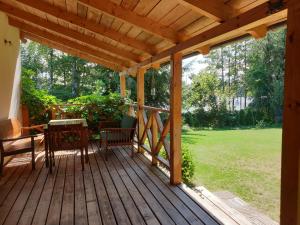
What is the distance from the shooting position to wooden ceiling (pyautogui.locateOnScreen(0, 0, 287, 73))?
214 cm

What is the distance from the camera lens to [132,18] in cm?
324

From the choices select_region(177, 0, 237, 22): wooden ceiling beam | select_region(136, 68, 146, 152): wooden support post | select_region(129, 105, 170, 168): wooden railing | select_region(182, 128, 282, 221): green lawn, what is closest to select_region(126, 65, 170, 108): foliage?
select_region(182, 128, 282, 221): green lawn

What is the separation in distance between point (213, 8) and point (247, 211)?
282 centimetres

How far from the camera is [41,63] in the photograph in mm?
19359

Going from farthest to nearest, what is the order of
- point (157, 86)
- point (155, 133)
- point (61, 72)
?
1. point (61, 72)
2. point (157, 86)
3. point (155, 133)

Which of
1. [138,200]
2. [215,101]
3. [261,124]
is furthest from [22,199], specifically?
[261,124]

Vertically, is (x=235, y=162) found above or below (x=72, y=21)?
below

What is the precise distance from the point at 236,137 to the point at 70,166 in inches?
379

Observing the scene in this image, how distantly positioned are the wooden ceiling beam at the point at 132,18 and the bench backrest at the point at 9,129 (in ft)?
10.1

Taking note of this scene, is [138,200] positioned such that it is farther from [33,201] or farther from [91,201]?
[33,201]

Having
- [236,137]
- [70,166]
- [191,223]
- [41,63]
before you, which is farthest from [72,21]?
[41,63]

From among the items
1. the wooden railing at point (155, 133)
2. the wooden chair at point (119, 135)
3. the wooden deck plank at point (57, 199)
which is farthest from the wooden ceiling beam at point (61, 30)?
the wooden deck plank at point (57, 199)

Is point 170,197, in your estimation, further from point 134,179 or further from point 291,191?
point 291,191

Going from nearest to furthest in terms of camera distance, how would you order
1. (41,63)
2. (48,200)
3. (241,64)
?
(48,200) → (41,63) → (241,64)
